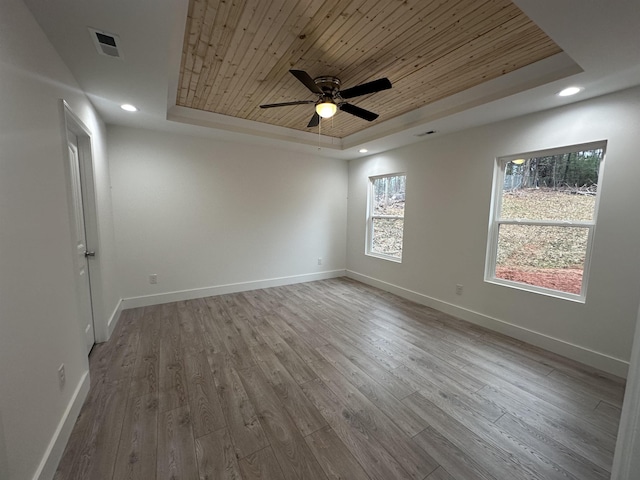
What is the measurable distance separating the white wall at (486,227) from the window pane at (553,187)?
0.16 meters

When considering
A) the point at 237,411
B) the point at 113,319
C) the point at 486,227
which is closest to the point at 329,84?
the point at 486,227

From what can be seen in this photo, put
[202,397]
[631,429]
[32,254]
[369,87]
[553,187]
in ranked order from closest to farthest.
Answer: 1. [631,429]
2. [32,254]
3. [202,397]
4. [369,87]
5. [553,187]

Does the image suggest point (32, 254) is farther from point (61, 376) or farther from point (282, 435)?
point (282, 435)

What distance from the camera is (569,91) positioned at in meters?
2.27

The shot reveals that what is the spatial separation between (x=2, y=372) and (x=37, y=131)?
1.26 metres

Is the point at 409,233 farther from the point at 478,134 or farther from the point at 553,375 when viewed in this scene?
the point at 553,375

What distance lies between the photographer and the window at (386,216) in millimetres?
4457

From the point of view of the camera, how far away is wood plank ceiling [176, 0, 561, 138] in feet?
5.51

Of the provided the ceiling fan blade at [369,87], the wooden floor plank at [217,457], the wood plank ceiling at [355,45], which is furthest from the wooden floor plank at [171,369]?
the ceiling fan blade at [369,87]

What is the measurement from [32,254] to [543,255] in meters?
4.18

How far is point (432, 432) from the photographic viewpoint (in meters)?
1.69

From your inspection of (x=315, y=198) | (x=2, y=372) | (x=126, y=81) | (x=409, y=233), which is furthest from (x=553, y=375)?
(x=126, y=81)

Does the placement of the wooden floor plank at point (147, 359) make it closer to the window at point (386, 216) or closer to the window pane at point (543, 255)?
the window at point (386, 216)

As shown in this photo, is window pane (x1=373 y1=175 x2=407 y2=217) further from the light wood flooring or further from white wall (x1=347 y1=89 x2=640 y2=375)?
the light wood flooring
